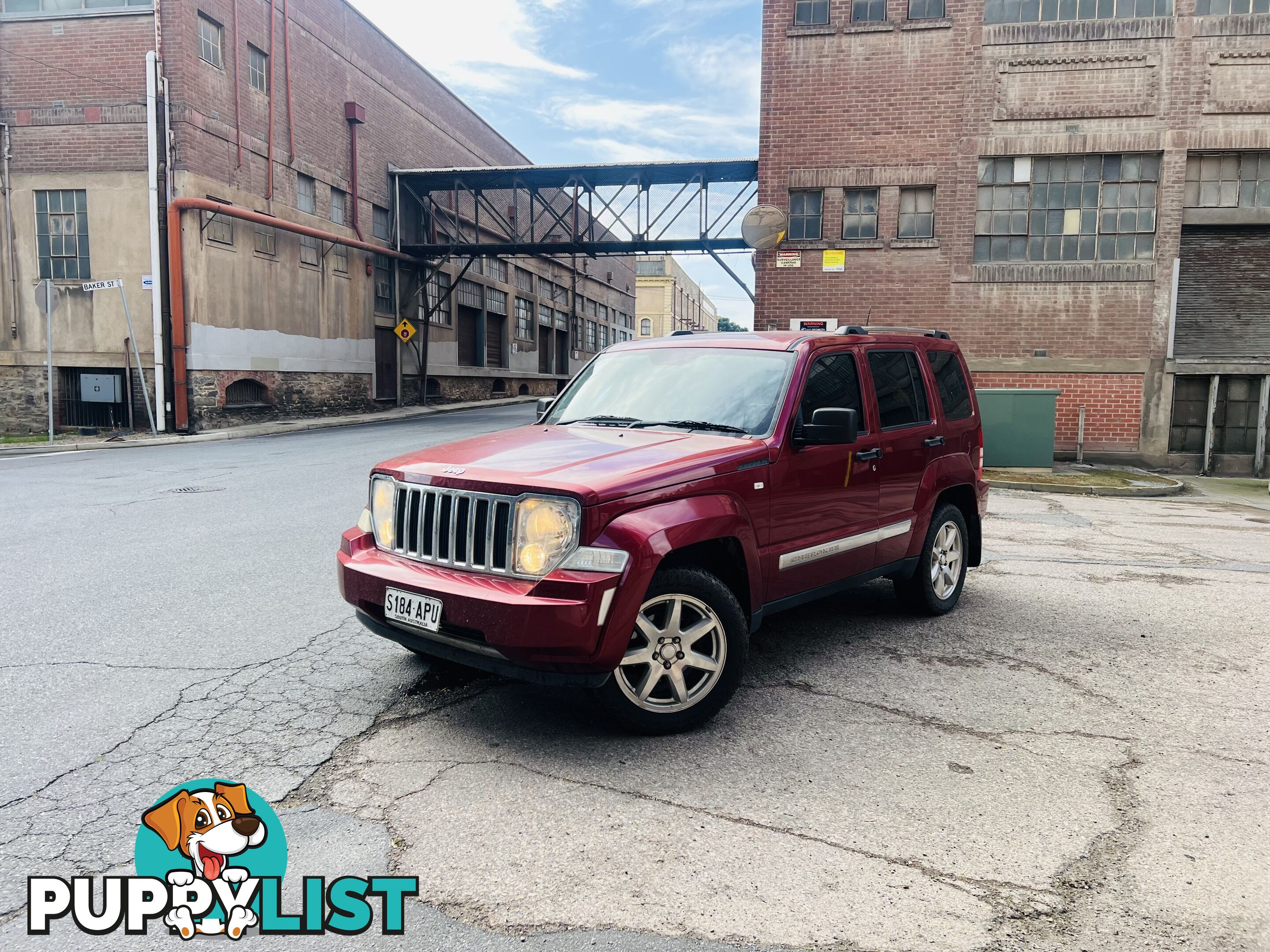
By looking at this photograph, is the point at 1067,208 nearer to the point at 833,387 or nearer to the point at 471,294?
the point at 833,387

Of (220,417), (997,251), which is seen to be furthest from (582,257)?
(997,251)

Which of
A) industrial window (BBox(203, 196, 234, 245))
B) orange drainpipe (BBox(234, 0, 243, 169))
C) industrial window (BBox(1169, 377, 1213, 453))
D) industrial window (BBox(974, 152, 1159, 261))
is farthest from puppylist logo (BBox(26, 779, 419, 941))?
orange drainpipe (BBox(234, 0, 243, 169))

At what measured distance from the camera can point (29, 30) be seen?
68.2ft

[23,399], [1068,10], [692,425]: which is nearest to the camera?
[692,425]

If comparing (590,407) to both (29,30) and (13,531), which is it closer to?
(13,531)

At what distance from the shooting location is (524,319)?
151 ft

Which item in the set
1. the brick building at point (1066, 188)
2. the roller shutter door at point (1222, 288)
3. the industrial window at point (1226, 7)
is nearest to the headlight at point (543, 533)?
the brick building at point (1066, 188)

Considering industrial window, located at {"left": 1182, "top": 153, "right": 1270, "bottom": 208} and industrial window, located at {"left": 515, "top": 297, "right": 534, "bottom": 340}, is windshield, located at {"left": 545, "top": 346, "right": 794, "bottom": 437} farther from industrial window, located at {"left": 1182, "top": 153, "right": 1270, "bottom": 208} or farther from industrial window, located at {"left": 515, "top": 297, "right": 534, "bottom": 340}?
industrial window, located at {"left": 515, "top": 297, "right": 534, "bottom": 340}

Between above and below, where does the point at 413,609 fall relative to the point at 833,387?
below

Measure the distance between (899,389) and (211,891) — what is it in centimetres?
456

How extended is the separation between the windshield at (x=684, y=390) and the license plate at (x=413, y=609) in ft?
5.24

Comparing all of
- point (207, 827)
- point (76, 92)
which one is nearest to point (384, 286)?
point (76, 92)

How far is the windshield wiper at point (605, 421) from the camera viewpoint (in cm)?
489

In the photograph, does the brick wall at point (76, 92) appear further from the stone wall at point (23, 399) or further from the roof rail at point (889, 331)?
the roof rail at point (889, 331)
